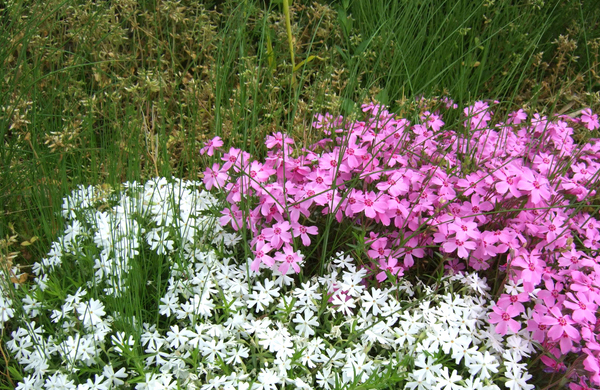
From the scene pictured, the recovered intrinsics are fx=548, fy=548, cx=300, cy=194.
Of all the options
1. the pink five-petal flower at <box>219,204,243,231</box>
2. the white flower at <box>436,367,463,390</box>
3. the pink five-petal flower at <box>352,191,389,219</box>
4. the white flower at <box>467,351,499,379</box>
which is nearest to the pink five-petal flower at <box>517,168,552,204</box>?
the pink five-petal flower at <box>352,191,389,219</box>

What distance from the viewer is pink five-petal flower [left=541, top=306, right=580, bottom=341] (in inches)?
76.4

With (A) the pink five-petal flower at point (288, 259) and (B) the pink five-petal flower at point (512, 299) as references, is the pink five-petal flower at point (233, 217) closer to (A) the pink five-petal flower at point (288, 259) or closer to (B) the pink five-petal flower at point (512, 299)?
(A) the pink five-petal flower at point (288, 259)

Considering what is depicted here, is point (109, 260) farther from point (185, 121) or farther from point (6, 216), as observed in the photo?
point (185, 121)

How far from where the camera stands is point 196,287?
2203 mm

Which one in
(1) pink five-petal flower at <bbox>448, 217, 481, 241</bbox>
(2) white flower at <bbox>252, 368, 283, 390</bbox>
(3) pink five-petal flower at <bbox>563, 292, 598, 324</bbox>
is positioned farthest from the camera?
(1) pink five-petal flower at <bbox>448, 217, 481, 241</bbox>

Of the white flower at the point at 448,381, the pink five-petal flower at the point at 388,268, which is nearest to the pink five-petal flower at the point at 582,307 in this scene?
the white flower at the point at 448,381

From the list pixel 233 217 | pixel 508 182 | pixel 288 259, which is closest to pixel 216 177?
pixel 233 217

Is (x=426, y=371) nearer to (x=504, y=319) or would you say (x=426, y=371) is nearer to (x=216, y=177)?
(x=504, y=319)

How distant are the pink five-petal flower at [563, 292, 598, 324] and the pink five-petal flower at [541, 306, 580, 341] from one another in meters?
0.03

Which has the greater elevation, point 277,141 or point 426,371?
point 277,141

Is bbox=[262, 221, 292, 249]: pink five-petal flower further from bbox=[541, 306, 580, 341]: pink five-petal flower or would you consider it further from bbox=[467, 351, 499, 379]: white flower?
bbox=[541, 306, 580, 341]: pink five-petal flower

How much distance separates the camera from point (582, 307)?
79.0 inches

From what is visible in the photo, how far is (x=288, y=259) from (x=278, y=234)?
0.11 metres

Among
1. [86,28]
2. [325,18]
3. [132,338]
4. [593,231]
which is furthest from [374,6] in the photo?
[132,338]
